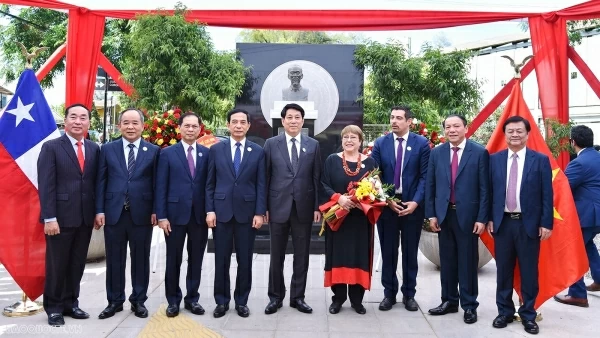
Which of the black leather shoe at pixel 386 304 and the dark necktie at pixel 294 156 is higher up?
the dark necktie at pixel 294 156

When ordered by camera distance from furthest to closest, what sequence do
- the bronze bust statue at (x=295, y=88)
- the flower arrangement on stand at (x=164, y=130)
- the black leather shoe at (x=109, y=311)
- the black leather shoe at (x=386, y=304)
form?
the bronze bust statue at (x=295, y=88) → the flower arrangement on stand at (x=164, y=130) → the black leather shoe at (x=386, y=304) → the black leather shoe at (x=109, y=311)

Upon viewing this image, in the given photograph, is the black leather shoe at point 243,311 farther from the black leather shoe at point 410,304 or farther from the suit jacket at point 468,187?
the suit jacket at point 468,187

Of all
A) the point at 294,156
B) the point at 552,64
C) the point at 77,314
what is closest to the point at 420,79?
the point at 552,64

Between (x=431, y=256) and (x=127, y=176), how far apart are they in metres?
A: 3.18

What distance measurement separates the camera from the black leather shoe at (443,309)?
3.86 metres

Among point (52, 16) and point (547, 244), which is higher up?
point (52, 16)

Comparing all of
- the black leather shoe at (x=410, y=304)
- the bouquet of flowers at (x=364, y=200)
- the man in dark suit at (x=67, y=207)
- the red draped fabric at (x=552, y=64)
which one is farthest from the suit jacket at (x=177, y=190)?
the red draped fabric at (x=552, y=64)

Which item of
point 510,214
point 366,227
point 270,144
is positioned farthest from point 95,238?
point 510,214

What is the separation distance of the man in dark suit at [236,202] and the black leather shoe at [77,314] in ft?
3.00

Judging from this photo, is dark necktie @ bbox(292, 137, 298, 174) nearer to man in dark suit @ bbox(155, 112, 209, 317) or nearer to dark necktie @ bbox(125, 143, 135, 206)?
man in dark suit @ bbox(155, 112, 209, 317)

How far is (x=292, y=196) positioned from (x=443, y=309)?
4.62ft

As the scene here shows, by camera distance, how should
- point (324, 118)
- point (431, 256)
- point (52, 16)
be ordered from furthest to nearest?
1. point (52, 16)
2. point (324, 118)
3. point (431, 256)

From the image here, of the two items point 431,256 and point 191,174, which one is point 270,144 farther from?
point 431,256

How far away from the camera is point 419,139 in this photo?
13.5ft
